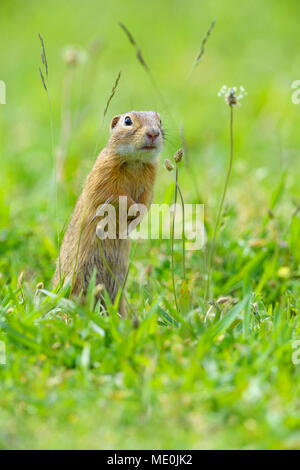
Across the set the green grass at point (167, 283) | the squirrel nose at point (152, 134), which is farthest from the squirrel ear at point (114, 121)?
the squirrel nose at point (152, 134)

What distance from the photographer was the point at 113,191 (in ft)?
11.6

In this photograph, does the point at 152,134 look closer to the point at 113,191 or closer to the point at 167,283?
the point at 113,191

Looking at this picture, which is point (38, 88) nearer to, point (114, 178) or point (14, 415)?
point (114, 178)

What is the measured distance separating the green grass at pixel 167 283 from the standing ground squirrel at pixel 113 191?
19cm

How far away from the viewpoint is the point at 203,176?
598cm

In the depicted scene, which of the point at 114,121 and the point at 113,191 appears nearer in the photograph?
the point at 113,191

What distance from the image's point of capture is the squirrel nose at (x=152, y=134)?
330cm

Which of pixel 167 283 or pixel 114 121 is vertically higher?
pixel 114 121

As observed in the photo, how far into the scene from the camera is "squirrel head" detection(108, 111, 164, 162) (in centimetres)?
333

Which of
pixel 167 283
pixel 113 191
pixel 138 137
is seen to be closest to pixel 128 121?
pixel 138 137

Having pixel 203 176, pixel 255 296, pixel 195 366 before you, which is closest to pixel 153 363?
pixel 195 366

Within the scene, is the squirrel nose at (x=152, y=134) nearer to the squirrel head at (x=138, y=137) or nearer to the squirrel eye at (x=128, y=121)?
the squirrel head at (x=138, y=137)

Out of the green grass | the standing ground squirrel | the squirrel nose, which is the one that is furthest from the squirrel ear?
the squirrel nose

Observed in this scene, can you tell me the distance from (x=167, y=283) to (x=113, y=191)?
75 centimetres
